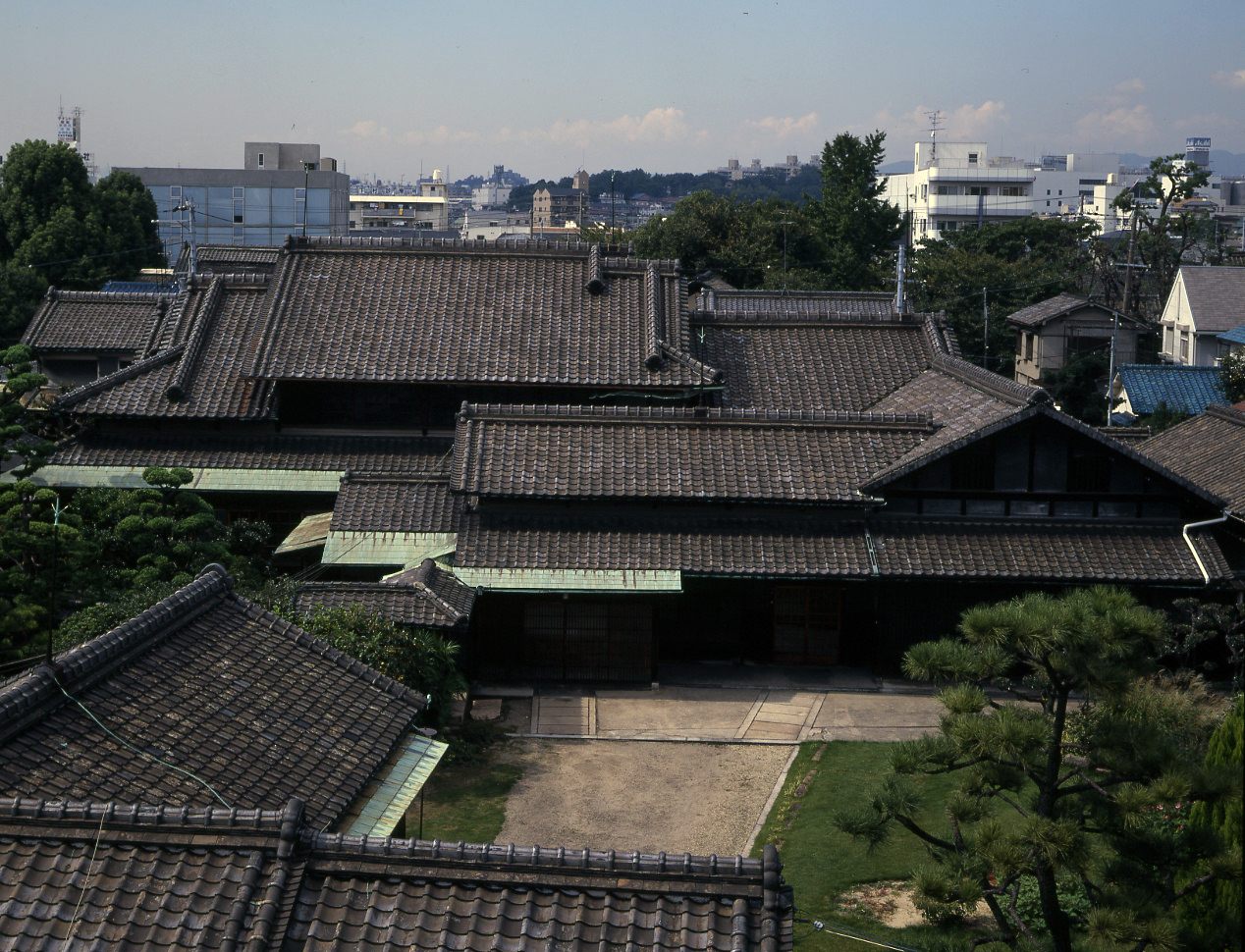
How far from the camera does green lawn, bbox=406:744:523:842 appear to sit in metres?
17.0

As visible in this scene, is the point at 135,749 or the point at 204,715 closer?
the point at 135,749

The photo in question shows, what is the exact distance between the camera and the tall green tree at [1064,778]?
34.1 ft


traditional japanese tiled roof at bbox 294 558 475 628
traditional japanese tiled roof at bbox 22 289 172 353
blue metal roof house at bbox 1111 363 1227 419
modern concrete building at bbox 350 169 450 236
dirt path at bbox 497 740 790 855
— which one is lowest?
dirt path at bbox 497 740 790 855

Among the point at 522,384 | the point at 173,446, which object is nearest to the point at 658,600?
the point at 522,384

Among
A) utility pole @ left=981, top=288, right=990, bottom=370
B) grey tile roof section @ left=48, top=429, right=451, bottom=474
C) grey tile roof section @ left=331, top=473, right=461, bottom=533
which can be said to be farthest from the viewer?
utility pole @ left=981, top=288, right=990, bottom=370

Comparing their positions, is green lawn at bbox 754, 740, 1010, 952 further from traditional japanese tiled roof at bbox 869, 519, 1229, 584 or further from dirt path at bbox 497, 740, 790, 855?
traditional japanese tiled roof at bbox 869, 519, 1229, 584

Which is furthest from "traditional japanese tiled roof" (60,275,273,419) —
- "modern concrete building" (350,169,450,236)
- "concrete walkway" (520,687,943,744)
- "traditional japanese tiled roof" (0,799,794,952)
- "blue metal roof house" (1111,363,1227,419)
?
"modern concrete building" (350,169,450,236)

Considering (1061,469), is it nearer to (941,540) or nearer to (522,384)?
(941,540)

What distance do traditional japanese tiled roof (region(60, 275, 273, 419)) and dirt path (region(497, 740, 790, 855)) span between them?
11471mm

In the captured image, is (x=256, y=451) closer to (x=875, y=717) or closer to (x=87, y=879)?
(x=875, y=717)

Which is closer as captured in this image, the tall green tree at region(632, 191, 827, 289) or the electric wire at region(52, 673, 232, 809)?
the electric wire at region(52, 673, 232, 809)

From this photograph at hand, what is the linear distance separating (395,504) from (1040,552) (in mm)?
11621

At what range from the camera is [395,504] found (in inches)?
969

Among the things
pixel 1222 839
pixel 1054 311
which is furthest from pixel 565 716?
pixel 1054 311
